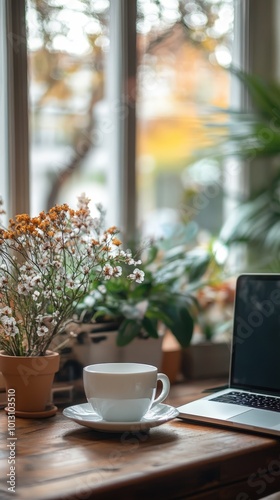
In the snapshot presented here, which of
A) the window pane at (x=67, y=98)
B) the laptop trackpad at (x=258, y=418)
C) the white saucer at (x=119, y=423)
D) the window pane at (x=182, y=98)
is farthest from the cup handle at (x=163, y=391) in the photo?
the window pane at (x=182, y=98)

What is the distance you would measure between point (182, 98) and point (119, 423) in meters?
1.51

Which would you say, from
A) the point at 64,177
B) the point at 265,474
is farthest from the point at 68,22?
the point at 265,474

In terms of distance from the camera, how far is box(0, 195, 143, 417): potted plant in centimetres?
165

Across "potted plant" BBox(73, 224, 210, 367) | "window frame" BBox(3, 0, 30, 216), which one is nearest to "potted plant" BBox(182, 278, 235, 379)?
"potted plant" BBox(73, 224, 210, 367)

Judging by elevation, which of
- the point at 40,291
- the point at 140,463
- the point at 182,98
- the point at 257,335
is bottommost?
the point at 140,463

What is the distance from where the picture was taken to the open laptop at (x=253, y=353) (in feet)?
5.62

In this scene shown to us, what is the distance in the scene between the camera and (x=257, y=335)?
182 cm

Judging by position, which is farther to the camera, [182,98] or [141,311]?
[182,98]

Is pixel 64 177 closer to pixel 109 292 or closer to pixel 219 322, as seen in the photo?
pixel 109 292

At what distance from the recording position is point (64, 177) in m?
2.37

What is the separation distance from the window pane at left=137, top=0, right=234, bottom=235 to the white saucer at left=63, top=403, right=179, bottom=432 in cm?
94

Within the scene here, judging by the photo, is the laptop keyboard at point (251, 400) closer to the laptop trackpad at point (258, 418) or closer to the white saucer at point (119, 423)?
the laptop trackpad at point (258, 418)

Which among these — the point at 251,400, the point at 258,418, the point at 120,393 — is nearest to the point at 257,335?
the point at 251,400

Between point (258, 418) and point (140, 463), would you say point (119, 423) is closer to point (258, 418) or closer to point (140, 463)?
point (140, 463)
